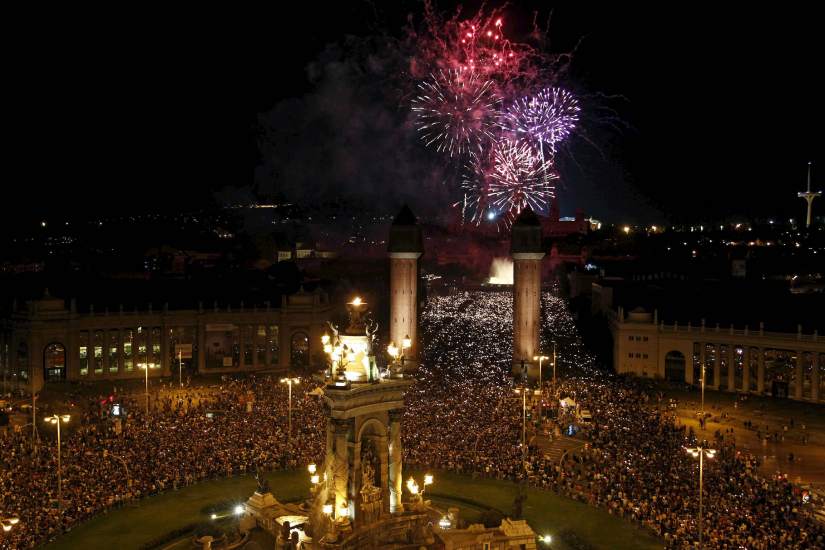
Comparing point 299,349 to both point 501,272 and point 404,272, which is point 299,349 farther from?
point 501,272

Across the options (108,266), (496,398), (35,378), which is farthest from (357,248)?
(496,398)

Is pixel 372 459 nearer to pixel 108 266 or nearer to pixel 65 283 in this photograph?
pixel 65 283

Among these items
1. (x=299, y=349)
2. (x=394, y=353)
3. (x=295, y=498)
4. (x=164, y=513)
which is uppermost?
(x=394, y=353)

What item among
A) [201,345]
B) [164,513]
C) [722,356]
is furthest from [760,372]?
[164,513]

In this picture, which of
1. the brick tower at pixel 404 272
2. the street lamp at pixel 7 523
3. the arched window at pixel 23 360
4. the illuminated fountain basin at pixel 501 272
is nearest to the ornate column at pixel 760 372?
the brick tower at pixel 404 272

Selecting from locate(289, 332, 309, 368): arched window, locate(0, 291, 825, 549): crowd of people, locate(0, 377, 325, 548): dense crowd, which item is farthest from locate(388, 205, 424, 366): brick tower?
locate(0, 377, 325, 548): dense crowd

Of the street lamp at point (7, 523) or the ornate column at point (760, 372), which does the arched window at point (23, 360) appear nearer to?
the street lamp at point (7, 523)
